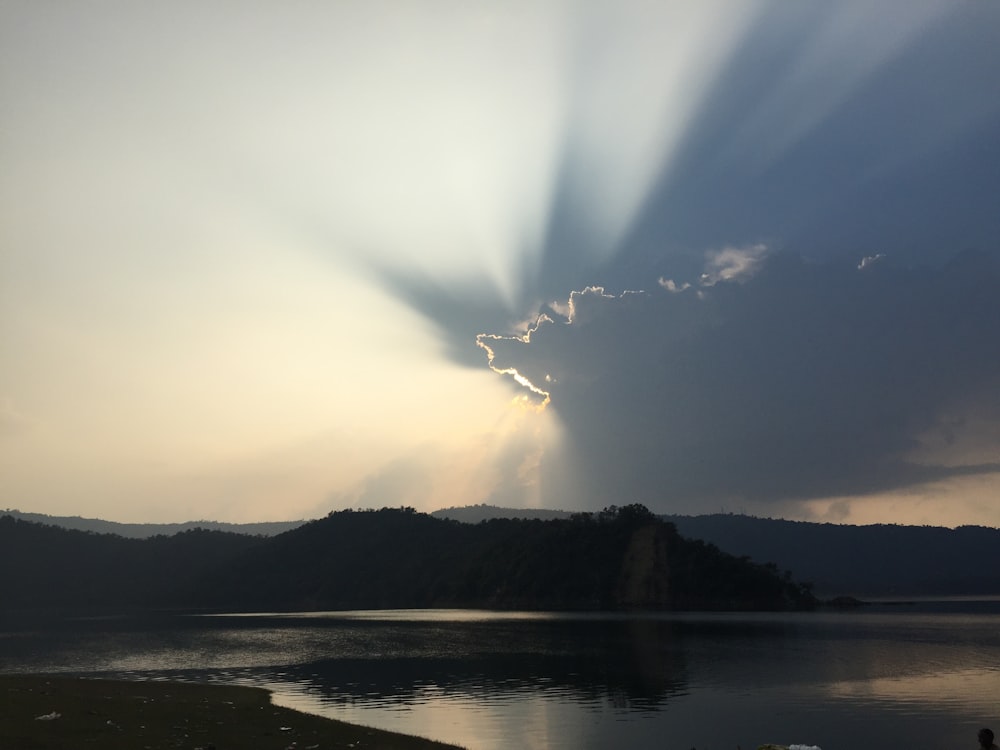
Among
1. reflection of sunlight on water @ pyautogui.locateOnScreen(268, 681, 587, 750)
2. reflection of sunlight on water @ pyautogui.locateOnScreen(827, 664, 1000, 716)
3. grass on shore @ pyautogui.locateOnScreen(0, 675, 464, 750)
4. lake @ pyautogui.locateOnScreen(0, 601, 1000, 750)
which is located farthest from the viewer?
reflection of sunlight on water @ pyautogui.locateOnScreen(827, 664, 1000, 716)

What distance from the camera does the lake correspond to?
50.8 m

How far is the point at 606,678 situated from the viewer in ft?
252

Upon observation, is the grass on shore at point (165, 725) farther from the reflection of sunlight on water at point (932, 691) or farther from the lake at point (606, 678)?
the reflection of sunlight on water at point (932, 691)

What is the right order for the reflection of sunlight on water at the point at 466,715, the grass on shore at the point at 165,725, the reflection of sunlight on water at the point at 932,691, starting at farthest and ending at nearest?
the reflection of sunlight on water at the point at 932,691 < the reflection of sunlight on water at the point at 466,715 < the grass on shore at the point at 165,725

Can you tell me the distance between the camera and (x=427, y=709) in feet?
193

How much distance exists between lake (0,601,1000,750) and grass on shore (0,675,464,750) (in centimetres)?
466

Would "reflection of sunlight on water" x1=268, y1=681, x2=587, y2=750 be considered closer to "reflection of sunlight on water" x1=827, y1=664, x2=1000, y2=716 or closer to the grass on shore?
the grass on shore

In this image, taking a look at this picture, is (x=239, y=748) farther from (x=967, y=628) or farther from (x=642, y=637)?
(x=967, y=628)

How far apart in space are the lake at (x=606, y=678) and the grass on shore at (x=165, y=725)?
4664 mm

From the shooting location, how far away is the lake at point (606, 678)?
167 feet

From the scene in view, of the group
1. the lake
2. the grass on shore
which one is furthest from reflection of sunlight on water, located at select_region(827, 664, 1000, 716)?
the grass on shore

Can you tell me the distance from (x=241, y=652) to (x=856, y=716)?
3088 inches

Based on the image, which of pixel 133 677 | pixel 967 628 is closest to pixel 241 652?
pixel 133 677

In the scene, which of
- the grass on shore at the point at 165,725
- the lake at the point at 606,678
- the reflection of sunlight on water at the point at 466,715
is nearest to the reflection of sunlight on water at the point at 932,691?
the lake at the point at 606,678
